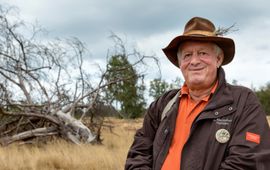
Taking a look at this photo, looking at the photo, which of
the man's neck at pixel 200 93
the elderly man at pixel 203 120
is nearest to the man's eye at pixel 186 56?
the elderly man at pixel 203 120

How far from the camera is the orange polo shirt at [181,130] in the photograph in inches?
128

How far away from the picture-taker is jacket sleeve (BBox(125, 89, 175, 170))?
3.49m

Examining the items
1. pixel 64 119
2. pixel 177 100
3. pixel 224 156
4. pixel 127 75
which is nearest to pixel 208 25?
pixel 177 100

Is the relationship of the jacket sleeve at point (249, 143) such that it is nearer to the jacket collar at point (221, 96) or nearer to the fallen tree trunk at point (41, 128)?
the jacket collar at point (221, 96)

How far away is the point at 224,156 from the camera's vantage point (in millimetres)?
3064

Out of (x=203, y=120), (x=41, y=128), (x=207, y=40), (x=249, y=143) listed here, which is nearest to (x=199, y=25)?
(x=207, y=40)

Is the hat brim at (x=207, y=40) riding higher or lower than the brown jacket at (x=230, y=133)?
higher

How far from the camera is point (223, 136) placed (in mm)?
3059

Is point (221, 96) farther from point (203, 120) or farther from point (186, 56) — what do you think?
point (186, 56)

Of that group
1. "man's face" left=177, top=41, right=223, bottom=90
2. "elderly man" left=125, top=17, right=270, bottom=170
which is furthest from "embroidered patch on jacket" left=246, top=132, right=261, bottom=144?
"man's face" left=177, top=41, right=223, bottom=90

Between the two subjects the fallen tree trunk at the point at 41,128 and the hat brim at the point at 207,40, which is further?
the fallen tree trunk at the point at 41,128

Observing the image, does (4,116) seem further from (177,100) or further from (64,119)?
(177,100)

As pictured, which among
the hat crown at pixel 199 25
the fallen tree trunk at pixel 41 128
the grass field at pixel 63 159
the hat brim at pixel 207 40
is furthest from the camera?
the fallen tree trunk at pixel 41 128

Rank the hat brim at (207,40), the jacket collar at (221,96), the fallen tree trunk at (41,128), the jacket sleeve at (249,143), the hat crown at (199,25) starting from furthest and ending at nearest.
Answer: the fallen tree trunk at (41,128) → the hat crown at (199,25) → the hat brim at (207,40) → the jacket collar at (221,96) → the jacket sleeve at (249,143)
